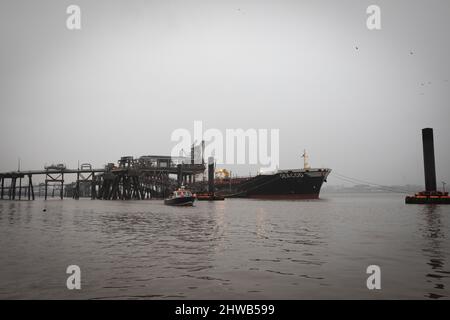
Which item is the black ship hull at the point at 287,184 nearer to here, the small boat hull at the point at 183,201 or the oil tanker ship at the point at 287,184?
the oil tanker ship at the point at 287,184

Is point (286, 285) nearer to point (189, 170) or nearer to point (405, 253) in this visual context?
point (405, 253)

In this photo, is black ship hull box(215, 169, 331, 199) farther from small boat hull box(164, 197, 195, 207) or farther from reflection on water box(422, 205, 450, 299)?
reflection on water box(422, 205, 450, 299)

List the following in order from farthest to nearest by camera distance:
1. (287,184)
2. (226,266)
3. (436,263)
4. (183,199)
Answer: (287,184)
(183,199)
(436,263)
(226,266)

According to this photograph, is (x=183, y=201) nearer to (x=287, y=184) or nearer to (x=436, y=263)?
(x=287, y=184)

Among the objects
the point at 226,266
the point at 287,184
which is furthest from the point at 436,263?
the point at 287,184

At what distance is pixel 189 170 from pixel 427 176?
286ft

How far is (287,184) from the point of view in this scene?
88125 mm

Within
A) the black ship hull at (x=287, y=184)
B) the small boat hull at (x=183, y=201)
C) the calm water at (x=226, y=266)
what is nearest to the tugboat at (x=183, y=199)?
the small boat hull at (x=183, y=201)

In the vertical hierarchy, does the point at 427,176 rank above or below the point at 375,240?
above
